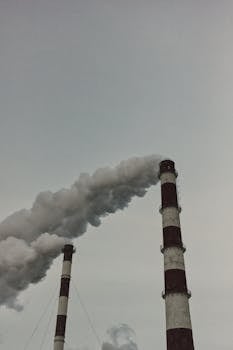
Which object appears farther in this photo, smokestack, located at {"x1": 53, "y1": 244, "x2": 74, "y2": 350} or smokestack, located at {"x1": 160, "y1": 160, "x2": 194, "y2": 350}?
smokestack, located at {"x1": 53, "y1": 244, "x2": 74, "y2": 350}

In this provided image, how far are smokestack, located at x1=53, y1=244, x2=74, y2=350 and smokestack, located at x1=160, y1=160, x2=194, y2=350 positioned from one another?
13.5 meters

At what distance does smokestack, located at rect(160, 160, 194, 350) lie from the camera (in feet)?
79.0

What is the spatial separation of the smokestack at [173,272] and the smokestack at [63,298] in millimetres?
13516

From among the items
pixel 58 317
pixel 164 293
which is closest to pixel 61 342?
pixel 58 317

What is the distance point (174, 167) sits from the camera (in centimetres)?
3072

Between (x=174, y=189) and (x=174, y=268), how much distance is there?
5734 millimetres

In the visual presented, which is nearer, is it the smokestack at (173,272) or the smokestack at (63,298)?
the smokestack at (173,272)

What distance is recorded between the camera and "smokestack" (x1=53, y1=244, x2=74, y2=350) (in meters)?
35.9

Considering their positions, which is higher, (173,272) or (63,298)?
(63,298)

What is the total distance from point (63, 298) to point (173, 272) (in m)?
15.1

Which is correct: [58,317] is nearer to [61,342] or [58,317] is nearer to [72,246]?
[61,342]

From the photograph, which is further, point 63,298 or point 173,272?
point 63,298

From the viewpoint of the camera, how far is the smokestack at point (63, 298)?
35875 mm

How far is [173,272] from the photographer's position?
2584 centimetres
